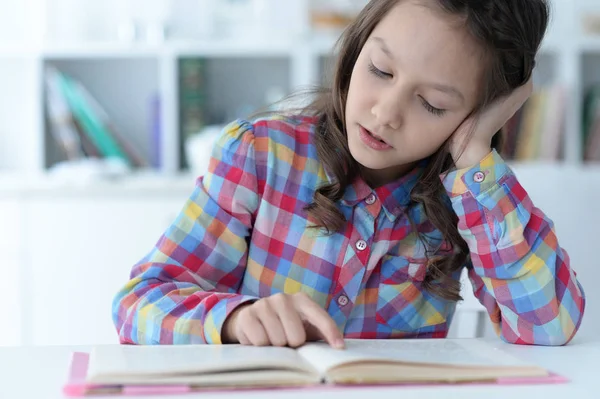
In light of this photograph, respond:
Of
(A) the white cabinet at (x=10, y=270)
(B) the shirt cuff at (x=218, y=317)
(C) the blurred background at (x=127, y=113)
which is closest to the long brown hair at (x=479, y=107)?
(B) the shirt cuff at (x=218, y=317)

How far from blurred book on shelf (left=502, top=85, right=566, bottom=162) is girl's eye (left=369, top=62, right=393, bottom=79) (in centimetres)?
183

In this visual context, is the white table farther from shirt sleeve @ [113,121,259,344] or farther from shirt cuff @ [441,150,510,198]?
shirt cuff @ [441,150,510,198]

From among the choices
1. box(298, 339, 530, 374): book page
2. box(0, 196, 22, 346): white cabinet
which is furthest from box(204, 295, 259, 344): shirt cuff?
box(0, 196, 22, 346): white cabinet

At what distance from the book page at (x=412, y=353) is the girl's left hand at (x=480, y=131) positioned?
0.88ft

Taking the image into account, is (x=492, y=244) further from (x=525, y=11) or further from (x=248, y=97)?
(x=248, y=97)

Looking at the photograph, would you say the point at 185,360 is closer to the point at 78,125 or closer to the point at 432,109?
the point at 432,109

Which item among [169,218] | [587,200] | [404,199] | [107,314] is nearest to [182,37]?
[169,218]

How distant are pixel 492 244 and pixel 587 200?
58cm

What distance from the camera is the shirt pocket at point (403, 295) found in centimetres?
119

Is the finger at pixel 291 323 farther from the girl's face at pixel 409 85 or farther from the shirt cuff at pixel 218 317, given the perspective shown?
the girl's face at pixel 409 85

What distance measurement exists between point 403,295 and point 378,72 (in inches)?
12.2

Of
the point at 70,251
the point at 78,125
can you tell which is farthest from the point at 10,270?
the point at 78,125

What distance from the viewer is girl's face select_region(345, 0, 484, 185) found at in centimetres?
104

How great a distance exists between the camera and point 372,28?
3.78 ft
